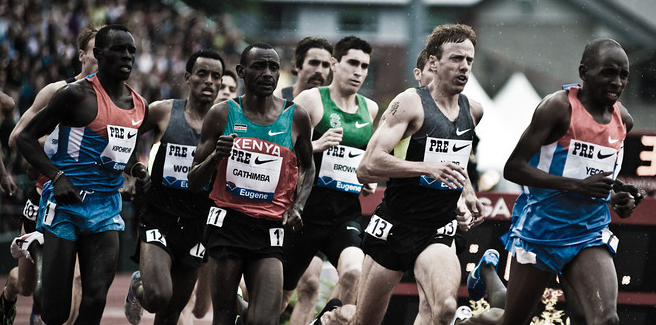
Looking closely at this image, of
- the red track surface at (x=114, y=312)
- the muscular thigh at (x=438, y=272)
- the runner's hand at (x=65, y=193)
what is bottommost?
the red track surface at (x=114, y=312)

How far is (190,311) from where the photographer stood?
830 cm

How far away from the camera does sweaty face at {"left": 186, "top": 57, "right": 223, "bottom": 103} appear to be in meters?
7.51

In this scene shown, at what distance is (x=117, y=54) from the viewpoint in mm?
6668

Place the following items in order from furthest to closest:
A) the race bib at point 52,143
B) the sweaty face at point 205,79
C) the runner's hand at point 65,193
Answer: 1. the sweaty face at point 205,79
2. the race bib at point 52,143
3. the runner's hand at point 65,193

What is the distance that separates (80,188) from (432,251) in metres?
2.42

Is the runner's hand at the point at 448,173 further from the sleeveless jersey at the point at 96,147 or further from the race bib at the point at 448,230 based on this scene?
the sleeveless jersey at the point at 96,147

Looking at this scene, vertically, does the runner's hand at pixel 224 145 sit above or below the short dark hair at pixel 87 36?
below

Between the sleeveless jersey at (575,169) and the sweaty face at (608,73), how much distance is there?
140mm

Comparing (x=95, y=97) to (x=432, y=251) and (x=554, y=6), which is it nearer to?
(x=432, y=251)

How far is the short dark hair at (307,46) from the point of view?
8.78 m

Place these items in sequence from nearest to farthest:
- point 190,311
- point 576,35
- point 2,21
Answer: point 190,311 < point 2,21 < point 576,35

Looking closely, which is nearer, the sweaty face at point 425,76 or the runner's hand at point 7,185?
the runner's hand at point 7,185

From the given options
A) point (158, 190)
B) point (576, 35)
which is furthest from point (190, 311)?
point (576, 35)

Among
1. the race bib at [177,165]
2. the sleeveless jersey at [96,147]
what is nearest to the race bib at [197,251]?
the race bib at [177,165]
